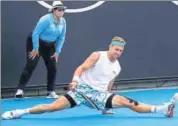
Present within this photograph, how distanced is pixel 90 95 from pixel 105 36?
9.33 ft

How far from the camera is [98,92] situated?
6012 millimetres

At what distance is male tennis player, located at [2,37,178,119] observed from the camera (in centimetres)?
591

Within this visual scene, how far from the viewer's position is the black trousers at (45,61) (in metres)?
7.68

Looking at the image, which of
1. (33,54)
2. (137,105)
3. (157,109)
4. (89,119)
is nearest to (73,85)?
(89,119)

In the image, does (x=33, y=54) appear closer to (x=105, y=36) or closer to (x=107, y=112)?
(x=105, y=36)

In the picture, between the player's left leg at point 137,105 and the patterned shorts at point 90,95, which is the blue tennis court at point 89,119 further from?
the patterned shorts at point 90,95

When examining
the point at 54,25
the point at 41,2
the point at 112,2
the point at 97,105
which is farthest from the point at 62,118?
the point at 112,2

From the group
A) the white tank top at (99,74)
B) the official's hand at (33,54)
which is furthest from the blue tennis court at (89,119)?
the official's hand at (33,54)

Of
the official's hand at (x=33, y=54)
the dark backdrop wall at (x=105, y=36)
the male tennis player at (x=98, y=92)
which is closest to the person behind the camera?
the male tennis player at (x=98, y=92)

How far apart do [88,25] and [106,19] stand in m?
0.37

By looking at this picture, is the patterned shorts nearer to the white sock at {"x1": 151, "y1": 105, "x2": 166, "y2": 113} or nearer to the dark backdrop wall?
the white sock at {"x1": 151, "y1": 105, "x2": 166, "y2": 113}

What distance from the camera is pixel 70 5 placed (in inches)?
328

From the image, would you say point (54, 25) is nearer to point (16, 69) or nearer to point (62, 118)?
point (16, 69)

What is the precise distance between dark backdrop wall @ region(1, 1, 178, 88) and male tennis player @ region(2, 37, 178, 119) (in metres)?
2.22
